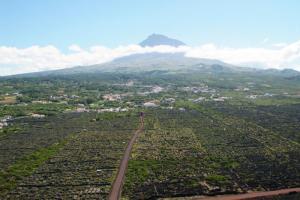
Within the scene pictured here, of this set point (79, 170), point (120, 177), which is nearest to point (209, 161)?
point (120, 177)

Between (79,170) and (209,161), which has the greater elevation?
(79,170)

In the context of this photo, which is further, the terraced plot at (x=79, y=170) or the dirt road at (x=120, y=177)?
the terraced plot at (x=79, y=170)

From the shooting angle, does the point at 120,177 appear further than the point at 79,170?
No

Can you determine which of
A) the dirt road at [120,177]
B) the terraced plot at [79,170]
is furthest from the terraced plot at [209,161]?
the terraced plot at [79,170]

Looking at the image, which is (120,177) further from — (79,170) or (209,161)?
(209,161)

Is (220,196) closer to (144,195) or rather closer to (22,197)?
(144,195)

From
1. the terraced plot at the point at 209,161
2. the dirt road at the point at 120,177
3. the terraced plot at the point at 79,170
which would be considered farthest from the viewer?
the terraced plot at the point at 209,161

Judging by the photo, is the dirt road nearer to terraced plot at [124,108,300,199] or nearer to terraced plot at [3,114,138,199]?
terraced plot at [3,114,138,199]

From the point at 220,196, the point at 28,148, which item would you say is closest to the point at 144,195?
the point at 220,196

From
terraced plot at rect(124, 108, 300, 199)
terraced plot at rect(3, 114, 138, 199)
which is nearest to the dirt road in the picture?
terraced plot at rect(3, 114, 138, 199)

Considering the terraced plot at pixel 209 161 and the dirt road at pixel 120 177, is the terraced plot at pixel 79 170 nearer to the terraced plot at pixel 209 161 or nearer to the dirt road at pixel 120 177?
the dirt road at pixel 120 177

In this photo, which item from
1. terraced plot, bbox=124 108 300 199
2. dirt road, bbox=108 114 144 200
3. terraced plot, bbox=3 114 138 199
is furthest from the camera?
terraced plot, bbox=124 108 300 199
